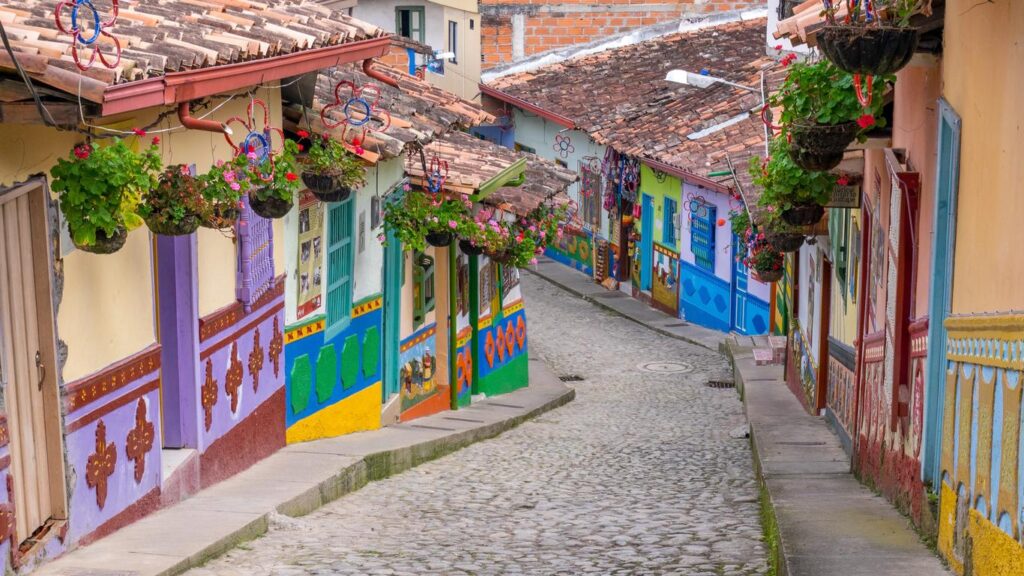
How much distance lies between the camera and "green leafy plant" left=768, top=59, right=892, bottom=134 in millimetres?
9219

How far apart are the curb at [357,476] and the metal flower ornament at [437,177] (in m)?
2.44

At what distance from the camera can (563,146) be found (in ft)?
108

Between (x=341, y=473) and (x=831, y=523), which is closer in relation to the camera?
(x=831, y=523)

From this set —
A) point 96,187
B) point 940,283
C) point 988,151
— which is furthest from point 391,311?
point 988,151

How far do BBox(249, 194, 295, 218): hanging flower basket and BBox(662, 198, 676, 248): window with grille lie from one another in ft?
56.7

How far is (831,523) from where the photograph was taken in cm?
840

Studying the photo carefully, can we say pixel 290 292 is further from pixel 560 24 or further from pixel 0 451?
pixel 560 24

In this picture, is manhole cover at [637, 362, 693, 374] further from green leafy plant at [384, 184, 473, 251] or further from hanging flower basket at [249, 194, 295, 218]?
hanging flower basket at [249, 194, 295, 218]

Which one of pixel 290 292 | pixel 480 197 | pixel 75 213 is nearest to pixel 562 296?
pixel 480 197

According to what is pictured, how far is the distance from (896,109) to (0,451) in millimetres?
5774

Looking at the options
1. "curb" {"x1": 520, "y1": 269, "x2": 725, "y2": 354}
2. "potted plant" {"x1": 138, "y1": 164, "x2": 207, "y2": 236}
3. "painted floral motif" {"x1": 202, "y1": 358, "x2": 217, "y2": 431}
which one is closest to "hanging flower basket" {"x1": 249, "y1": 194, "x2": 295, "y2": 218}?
"painted floral motif" {"x1": 202, "y1": 358, "x2": 217, "y2": 431}

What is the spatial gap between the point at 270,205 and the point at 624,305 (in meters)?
18.9

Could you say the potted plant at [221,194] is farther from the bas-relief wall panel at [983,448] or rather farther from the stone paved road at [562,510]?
the bas-relief wall panel at [983,448]

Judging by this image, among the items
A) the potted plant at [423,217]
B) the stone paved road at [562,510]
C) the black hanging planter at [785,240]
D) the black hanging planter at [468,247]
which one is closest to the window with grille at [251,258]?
the stone paved road at [562,510]
